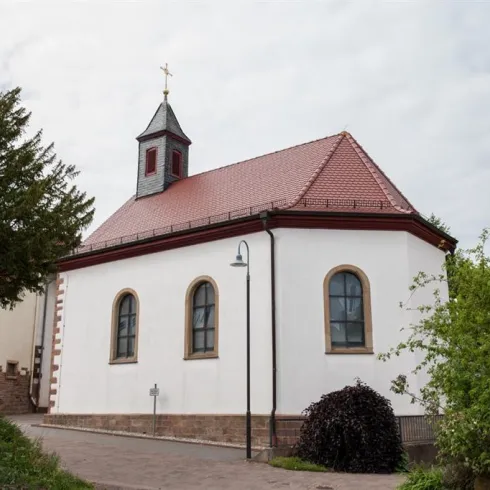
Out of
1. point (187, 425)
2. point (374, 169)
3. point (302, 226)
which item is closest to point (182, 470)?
point (187, 425)

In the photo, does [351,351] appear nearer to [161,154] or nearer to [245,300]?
[245,300]

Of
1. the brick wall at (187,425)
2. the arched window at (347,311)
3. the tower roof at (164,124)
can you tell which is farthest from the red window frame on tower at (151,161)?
the arched window at (347,311)

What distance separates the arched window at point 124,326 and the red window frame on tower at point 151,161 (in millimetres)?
6050

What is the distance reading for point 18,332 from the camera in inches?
1045

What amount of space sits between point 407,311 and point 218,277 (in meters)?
4.80

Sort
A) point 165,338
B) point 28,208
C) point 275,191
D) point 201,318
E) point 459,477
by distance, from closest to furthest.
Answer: point 459,477 < point 28,208 < point 201,318 < point 165,338 < point 275,191

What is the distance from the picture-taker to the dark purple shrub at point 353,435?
12.4m

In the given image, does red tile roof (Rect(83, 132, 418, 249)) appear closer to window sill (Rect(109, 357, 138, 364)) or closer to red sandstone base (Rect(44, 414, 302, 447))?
window sill (Rect(109, 357, 138, 364))

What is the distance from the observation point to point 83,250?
20.2 metres

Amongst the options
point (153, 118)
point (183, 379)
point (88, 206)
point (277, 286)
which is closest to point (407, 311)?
point (277, 286)

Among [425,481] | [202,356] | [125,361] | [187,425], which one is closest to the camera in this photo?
[425,481]

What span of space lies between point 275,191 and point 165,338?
197 inches

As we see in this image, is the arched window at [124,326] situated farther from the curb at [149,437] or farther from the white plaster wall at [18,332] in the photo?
the white plaster wall at [18,332]

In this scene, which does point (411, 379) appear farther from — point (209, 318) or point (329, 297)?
point (209, 318)
